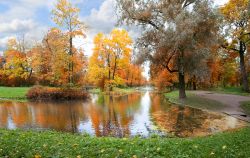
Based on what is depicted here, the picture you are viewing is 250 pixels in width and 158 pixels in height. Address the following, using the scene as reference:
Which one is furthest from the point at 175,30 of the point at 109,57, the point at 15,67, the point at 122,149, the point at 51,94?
the point at 15,67

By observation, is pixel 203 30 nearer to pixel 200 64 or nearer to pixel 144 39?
pixel 200 64

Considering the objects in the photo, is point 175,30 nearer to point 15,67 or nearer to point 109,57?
point 109,57

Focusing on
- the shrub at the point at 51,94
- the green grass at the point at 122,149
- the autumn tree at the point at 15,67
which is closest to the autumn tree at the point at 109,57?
the autumn tree at the point at 15,67

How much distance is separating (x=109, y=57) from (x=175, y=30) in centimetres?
3236

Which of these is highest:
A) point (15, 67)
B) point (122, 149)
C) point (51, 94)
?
point (15, 67)

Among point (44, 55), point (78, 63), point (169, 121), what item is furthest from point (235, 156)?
point (44, 55)

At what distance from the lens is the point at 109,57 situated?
57.4 meters

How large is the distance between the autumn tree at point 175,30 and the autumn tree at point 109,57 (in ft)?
85.3

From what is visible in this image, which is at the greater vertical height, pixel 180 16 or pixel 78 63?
pixel 180 16

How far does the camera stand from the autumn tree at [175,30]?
2588cm

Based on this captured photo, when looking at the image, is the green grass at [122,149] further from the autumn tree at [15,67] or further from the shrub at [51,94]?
the autumn tree at [15,67]

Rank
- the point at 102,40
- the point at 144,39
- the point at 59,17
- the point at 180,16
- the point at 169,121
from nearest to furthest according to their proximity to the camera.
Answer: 1. the point at 169,121
2. the point at 180,16
3. the point at 144,39
4. the point at 59,17
5. the point at 102,40

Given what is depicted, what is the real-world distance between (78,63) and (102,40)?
69.3ft

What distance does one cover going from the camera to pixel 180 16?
84.4 feet
